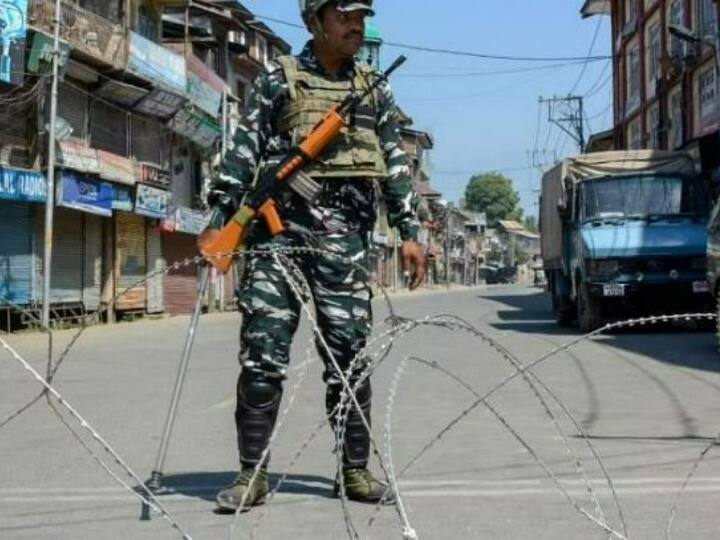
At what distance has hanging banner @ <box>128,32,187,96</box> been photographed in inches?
1071

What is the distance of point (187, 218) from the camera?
33094 mm

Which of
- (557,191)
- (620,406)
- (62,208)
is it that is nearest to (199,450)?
(620,406)

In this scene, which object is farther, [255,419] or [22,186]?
[22,186]

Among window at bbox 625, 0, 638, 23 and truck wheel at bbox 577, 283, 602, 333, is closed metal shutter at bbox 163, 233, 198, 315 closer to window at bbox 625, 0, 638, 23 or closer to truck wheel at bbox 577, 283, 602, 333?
truck wheel at bbox 577, 283, 602, 333

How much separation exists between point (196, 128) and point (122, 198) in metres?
7.12

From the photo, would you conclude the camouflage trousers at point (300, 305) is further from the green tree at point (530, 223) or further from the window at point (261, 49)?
the green tree at point (530, 223)

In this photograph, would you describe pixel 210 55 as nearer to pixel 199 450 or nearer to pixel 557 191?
pixel 557 191

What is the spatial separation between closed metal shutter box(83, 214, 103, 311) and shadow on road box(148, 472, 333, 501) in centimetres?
2144

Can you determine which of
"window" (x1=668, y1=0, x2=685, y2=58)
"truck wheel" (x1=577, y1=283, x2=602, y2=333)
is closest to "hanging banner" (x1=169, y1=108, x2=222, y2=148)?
"window" (x1=668, y1=0, x2=685, y2=58)

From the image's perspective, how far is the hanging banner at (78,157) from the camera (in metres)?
23.3

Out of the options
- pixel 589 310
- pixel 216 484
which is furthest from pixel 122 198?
pixel 216 484

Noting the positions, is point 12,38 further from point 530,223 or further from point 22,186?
point 530,223

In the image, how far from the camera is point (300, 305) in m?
4.33

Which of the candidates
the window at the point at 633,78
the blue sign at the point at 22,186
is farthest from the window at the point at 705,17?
the blue sign at the point at 22,186
